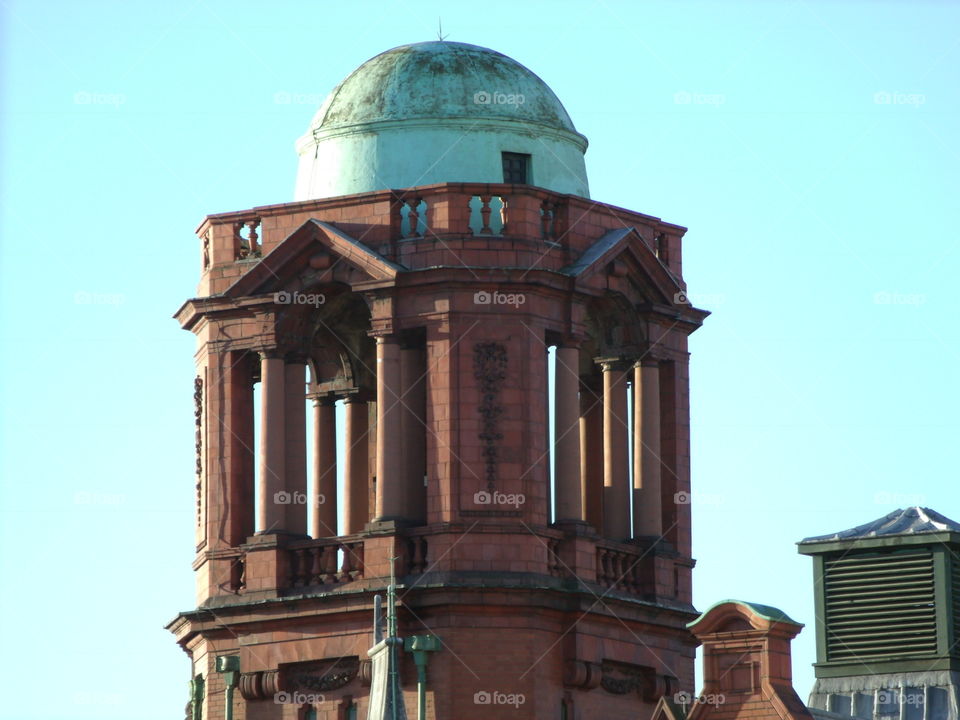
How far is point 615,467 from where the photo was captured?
88.6 metres

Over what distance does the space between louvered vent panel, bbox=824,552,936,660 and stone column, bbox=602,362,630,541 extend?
683 cm

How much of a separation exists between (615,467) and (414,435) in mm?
4662

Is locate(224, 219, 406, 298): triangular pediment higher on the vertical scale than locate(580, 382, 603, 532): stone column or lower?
higher

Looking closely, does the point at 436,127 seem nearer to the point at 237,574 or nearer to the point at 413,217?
the point at 413,217

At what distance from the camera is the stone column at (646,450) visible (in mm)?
88438

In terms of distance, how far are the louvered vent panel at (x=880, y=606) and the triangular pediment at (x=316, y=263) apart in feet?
43.9

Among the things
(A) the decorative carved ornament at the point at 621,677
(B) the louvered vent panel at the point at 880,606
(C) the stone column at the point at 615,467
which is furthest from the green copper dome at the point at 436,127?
(B) the louvered vent panel at the point at 880,606

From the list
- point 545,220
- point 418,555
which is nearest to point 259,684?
point 418,555

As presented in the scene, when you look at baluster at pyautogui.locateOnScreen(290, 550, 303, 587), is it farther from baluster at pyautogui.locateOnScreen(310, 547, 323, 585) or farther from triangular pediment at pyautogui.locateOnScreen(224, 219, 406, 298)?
triangular pediment at pyautogui.locateOnScreen(224, 219, 406, 298)

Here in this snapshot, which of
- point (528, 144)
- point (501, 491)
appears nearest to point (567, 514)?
point (501, 491)

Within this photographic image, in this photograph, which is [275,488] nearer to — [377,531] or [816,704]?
[377,531]

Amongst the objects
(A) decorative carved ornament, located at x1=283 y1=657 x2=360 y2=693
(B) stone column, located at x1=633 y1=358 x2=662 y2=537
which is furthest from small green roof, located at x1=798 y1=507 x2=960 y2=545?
(A) decorative carved ornament, located at x1=283 y1=657 x2=360 y2=693

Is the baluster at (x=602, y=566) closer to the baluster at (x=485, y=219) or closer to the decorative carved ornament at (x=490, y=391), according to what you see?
the decorative carved ornament at (x=490, y=391)

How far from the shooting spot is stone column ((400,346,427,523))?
86.2 metres
